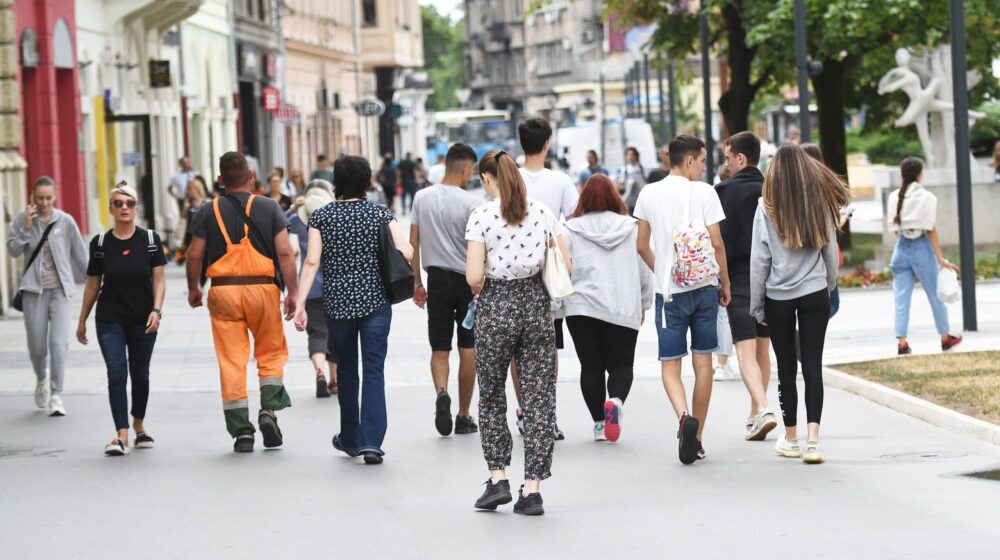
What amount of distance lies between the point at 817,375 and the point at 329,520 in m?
3.12

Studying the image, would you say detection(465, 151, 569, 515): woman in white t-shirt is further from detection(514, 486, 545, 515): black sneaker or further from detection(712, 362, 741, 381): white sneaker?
detection(712, 362, 741, 381): white sneaker

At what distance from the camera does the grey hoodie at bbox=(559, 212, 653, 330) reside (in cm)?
1150

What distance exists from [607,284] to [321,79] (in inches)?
2196

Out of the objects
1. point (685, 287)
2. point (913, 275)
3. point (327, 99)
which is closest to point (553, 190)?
point (685, 287)

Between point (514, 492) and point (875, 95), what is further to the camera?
point (875, 95)

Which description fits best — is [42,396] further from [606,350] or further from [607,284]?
[607,284]

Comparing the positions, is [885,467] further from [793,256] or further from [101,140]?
[101,140]

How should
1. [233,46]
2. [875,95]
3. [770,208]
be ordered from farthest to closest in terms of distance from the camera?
[233,46]
[875,95]
[770,208]

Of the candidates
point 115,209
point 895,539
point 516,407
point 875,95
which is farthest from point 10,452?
point 875,95

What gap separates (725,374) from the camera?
1532 cm

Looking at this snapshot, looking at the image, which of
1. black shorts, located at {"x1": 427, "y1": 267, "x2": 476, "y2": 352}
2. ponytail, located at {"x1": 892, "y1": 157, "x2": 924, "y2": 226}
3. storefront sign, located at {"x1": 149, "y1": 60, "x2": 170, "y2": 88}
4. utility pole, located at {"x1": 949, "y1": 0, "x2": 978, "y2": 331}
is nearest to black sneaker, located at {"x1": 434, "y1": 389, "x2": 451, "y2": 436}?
black shorts, located at {"x1": 427, "y1": 267, "x2": 476, "y2": 352}

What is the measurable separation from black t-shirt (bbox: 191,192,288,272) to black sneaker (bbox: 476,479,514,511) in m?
2.79

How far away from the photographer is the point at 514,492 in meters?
10.0

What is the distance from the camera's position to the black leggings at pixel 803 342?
10875 mm
